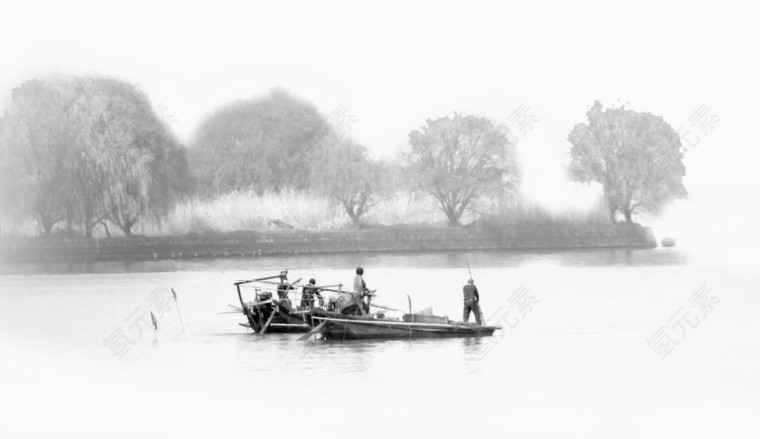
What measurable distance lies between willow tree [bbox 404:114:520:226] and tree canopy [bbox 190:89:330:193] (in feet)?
36.4

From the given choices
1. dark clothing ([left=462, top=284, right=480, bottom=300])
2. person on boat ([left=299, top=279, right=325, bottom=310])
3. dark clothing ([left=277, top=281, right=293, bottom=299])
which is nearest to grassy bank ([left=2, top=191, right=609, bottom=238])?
dark clothing ([left=277, top=281, right=293, bottom=299])

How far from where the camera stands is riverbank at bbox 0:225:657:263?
9375 centimetres

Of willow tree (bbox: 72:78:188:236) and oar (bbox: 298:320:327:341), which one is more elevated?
willow tree (bbox: 72:78:188:236)

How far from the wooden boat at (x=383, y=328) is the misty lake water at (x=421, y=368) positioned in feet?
1.29

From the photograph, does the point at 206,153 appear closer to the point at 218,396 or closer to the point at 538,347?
the point at 538,347

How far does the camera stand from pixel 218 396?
35.6m

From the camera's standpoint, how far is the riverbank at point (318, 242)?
93750 mm

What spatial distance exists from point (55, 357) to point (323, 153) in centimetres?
6657

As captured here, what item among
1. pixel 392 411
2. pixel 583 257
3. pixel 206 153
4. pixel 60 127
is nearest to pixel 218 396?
pixel 392 411

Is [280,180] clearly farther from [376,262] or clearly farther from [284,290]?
[284,290]

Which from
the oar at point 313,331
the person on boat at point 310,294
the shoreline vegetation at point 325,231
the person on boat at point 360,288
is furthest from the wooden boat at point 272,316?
the shoreline vegetation at point 325,231

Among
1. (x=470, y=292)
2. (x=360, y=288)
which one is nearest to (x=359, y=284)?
(x=360, y=288)

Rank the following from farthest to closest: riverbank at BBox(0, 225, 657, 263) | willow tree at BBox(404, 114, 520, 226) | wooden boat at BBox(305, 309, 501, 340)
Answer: willow tree at BBox(404, 114, 520, 226), riverbank at BBox(0, 225, 657, 263), wooden boat at BBox(305, 309, 501, 340)

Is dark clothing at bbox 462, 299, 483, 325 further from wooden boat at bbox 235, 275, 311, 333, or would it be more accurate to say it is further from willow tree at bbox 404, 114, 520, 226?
willow tree at bbox 404, 114, 520, 226
